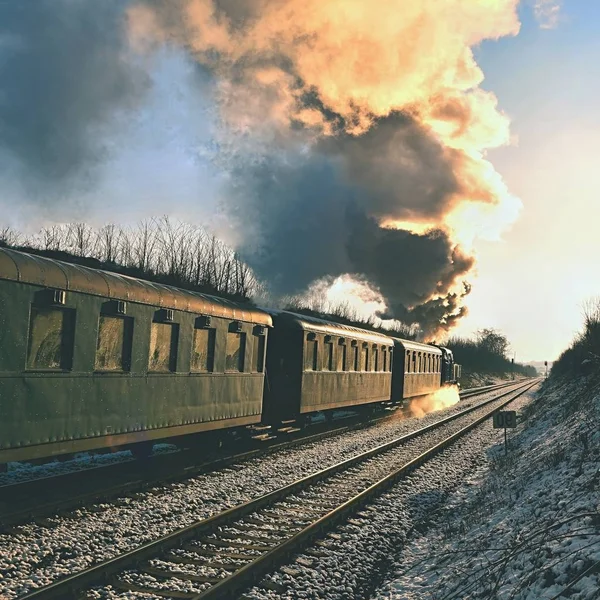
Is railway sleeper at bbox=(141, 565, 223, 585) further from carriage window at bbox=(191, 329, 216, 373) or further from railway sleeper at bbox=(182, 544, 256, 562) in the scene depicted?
carriage window at bbox=(191, 329, 216, 373)

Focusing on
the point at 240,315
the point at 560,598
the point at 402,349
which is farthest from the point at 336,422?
the point at 560,598

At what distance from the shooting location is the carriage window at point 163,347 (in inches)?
375

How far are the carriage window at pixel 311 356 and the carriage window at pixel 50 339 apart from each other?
7.63 m

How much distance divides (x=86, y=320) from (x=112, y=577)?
3.47m

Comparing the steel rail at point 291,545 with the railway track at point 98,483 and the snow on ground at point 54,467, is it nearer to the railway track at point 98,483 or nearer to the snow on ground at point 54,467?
the railway track at point 98,483

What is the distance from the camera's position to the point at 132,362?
901 cm

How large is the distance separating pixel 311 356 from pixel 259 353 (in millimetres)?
2201

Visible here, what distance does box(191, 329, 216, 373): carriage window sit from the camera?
10.7 m

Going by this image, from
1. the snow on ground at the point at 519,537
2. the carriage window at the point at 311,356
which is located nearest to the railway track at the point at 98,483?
the carriage window at the point at 311,356

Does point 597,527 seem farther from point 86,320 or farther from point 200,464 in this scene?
point 200,464

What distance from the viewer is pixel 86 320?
317 inches

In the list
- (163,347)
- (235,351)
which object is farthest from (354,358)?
(163,347)

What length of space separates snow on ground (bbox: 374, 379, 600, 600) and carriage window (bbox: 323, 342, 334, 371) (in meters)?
5.60

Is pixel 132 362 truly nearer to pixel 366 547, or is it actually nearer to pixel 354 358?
pixel 366 547
